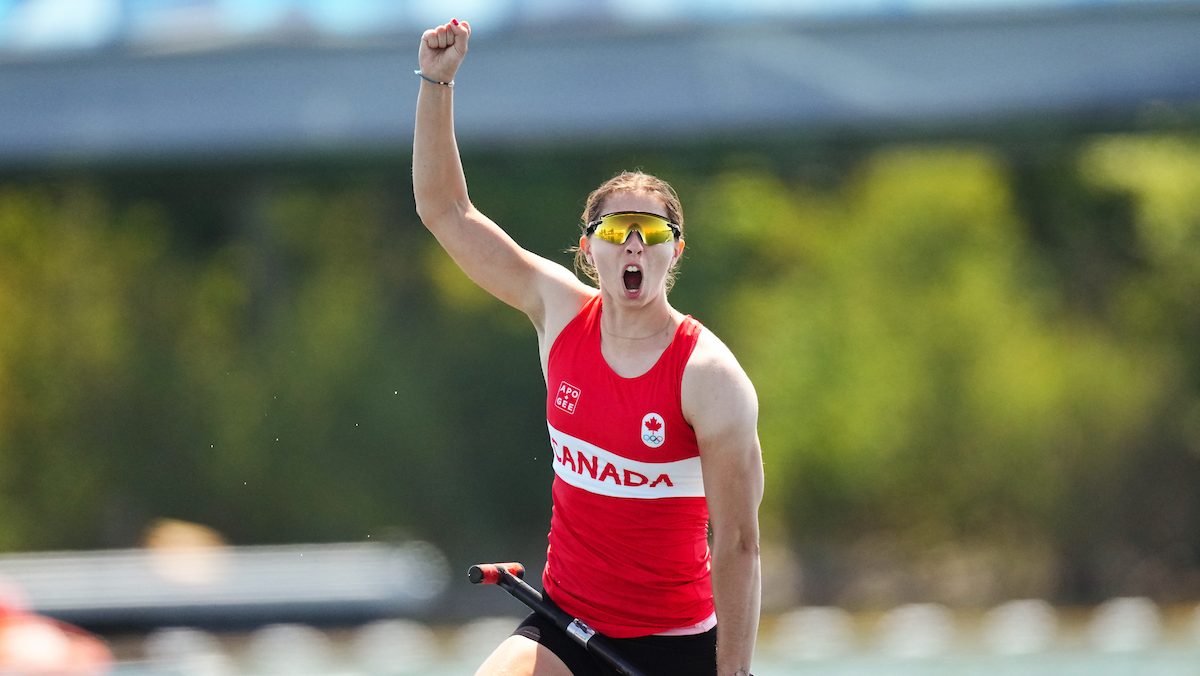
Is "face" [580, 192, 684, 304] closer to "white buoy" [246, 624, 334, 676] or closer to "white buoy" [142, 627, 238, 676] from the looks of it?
"white buoy" [142, 627, 238, 676]

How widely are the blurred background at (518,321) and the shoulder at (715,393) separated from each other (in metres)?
9.10

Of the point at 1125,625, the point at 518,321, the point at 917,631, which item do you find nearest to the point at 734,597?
the point at 917,631

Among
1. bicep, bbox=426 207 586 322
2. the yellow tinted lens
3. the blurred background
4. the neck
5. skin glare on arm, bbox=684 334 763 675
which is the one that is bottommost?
skin glare on arm, bbox=684 334 763 675

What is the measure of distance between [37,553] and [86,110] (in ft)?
14.6

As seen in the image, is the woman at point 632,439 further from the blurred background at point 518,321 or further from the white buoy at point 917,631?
the blurred background at point 518,321

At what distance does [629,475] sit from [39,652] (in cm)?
323

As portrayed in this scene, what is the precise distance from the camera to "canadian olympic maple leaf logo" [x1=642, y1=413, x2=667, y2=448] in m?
3.48

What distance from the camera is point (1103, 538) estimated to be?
48.2 ft

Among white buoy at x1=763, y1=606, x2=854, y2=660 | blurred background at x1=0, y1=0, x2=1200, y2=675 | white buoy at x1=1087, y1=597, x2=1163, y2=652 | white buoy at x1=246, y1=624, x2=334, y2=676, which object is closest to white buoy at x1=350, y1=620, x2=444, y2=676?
blurred background at x1=0, y1=0, x2=1200, y2=675

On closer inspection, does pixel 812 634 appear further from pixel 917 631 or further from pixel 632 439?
pixel 632 439

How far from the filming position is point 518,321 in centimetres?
1512

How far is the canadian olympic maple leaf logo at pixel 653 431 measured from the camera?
3.48 meters

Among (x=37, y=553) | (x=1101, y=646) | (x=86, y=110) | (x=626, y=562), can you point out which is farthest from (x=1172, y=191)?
(x=626, y=562)

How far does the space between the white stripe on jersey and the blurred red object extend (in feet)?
9.57
